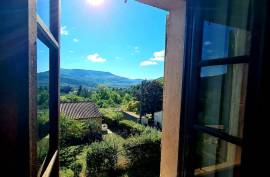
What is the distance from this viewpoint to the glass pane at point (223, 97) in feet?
3.04

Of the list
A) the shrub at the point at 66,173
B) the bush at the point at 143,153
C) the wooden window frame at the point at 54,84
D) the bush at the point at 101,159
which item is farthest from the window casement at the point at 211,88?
the bush at the point at 143,153

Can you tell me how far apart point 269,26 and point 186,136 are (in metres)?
0.60

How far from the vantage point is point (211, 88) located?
3.50 ft

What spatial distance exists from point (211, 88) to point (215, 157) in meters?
0.34

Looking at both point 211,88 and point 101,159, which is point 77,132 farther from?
point 211,88

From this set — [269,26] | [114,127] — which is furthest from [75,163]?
[114,127]

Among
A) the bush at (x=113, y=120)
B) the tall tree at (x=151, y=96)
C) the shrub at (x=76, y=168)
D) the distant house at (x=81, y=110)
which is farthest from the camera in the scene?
the tall tree at (x=151, y=96)

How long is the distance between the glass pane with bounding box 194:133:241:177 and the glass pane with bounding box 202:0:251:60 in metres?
0.40

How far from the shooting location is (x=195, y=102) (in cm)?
104

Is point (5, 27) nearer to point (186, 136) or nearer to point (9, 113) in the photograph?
point (9, 113)

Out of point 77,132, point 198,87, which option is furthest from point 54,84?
point 77,132

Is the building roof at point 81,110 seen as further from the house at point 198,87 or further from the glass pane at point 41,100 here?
the glass pane at point 41,100

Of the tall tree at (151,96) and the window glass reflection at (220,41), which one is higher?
the window glass reflection at (220,41)

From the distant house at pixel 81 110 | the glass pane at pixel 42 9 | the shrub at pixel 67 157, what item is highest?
the glass pane at pixel 42 9
